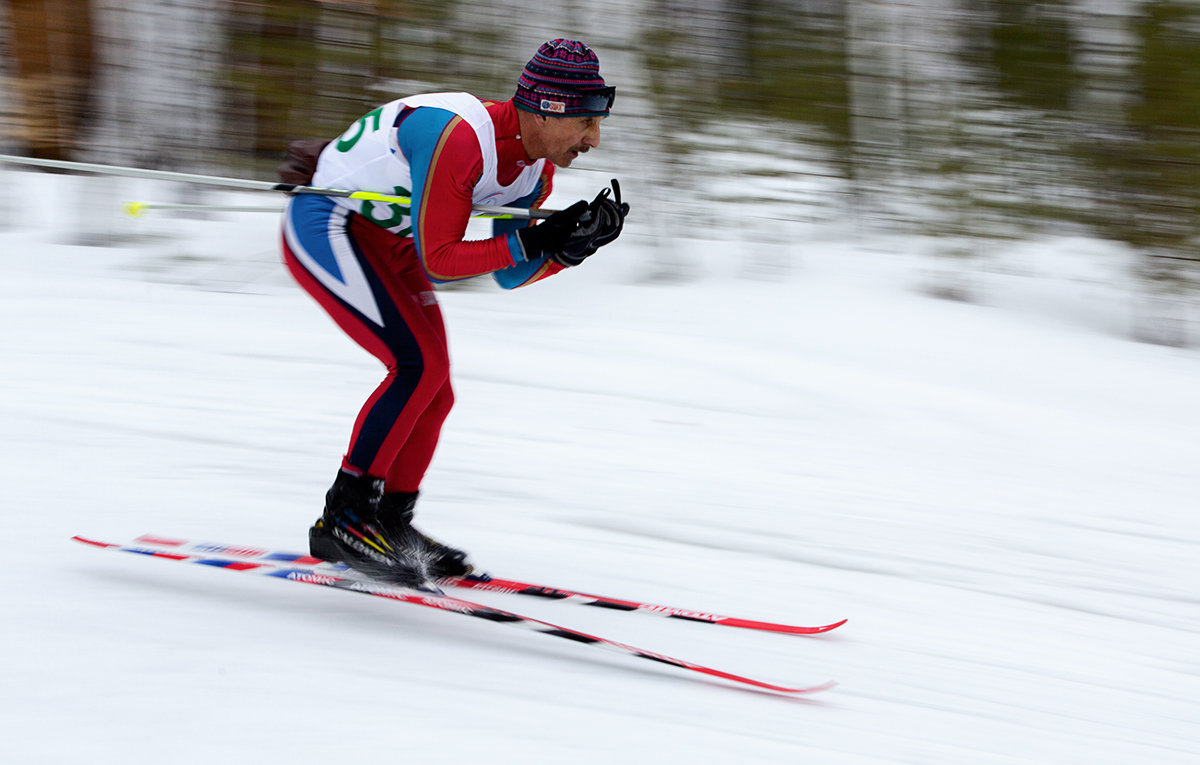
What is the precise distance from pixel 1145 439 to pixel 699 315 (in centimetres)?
222

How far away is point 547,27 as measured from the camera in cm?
664

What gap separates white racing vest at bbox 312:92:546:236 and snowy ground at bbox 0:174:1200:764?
1000 mm

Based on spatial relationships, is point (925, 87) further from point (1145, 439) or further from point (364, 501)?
point (364, 501)

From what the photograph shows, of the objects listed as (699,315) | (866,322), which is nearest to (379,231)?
(699,315)

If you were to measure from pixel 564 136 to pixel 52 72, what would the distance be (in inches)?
229

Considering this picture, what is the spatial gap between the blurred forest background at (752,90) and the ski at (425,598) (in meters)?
4.26

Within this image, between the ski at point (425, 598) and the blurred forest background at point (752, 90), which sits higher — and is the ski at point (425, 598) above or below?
below

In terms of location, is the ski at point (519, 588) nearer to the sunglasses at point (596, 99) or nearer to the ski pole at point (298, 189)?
the ski pole at point (298, 189)

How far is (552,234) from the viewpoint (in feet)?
7.99

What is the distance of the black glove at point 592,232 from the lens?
2.43 meters

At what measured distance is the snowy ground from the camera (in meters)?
2.25

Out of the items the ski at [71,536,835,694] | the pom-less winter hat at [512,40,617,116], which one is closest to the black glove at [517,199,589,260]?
the pom-less winter hat at [512,40,617,116]

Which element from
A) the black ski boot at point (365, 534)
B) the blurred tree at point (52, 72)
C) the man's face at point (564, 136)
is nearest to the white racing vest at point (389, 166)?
the man's face at point (564, 136)

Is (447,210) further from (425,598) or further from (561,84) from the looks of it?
(425,598)
